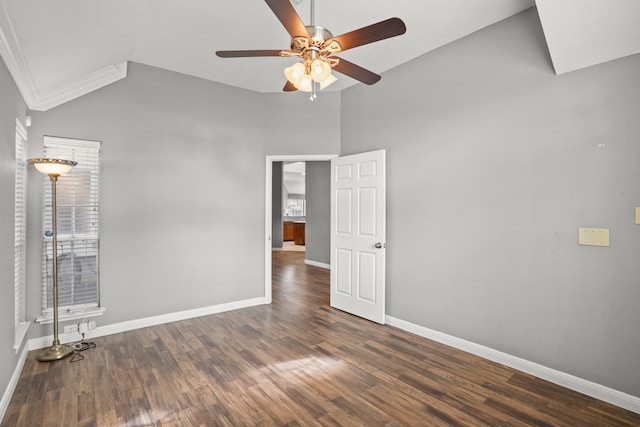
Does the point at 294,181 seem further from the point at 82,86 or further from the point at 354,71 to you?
the point at 354,71

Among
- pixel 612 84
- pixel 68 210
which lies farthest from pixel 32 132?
pixel 612 84

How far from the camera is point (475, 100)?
315 centimetres

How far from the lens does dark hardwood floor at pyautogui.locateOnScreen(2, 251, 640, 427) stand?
2.16m

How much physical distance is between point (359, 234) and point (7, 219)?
333 centimetres

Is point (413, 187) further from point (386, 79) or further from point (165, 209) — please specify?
point (165, 209)

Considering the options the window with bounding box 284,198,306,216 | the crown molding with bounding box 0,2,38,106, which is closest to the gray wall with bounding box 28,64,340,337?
the crown molding with bounding box 0,2,38,106

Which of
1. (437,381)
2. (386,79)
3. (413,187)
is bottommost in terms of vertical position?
(437,381)

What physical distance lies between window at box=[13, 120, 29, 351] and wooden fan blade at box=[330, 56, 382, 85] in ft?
8.86

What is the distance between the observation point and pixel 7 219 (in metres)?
2.32

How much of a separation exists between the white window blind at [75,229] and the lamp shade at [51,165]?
0.53m

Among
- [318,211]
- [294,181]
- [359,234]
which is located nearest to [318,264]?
[318,211]

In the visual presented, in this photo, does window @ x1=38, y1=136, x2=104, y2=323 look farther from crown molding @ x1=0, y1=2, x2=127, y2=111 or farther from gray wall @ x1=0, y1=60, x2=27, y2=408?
gray wall @ x1=0, y1=60, x2=27, y2=408

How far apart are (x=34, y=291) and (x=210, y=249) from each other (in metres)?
1.75

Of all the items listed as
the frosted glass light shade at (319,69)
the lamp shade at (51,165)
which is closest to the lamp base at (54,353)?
the lamp shade at (51,165)
